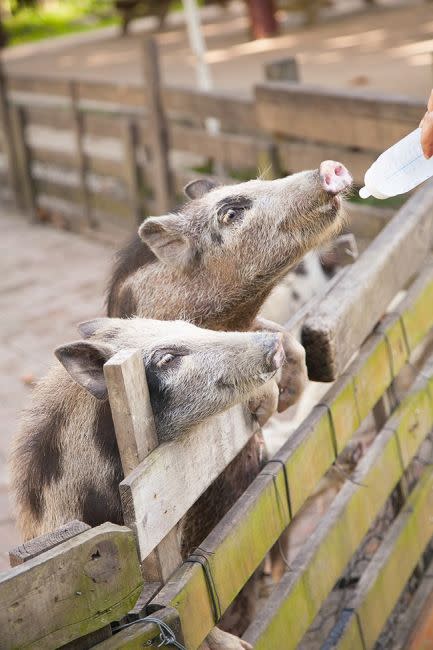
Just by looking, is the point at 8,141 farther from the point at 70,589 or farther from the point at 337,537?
Answer: the point at 70,589

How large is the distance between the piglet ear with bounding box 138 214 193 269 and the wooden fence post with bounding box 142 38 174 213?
15.5ft

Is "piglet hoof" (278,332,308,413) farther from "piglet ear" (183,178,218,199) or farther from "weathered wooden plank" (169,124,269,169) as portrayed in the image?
"weathered wooden plank" (169,124,269,169)

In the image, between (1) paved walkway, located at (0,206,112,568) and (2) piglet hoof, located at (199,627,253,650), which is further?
(1) paved walkway, located at (0,206,112,568)

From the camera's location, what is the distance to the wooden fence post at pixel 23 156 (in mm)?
10906

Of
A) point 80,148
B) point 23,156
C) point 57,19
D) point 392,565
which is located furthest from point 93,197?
point 57,19

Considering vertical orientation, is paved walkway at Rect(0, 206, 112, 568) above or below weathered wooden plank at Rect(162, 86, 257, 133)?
below

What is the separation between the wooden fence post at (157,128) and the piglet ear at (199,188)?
4.40 metres

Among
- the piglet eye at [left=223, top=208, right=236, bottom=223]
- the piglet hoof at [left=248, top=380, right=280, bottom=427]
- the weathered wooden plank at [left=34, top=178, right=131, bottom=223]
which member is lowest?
the weathered wooden plank at [left=34, top=178, right=131, bottom=223]

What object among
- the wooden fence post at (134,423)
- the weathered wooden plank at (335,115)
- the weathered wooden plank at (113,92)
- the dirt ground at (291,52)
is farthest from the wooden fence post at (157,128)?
the wooden fence post at (134,423)

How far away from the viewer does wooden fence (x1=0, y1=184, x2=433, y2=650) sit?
7.26 ft

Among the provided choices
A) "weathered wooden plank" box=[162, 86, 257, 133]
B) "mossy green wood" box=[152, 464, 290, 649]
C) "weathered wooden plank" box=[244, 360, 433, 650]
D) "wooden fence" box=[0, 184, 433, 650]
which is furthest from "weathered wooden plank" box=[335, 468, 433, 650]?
"weathered wooden plank" box=[162, 86, 257, 133]

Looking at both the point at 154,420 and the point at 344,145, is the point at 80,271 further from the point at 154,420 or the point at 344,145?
the point at 154,420

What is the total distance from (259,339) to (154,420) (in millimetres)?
339

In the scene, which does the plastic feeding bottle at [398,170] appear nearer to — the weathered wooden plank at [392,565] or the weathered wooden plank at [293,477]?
the weathered wooden plank at [293,477]
